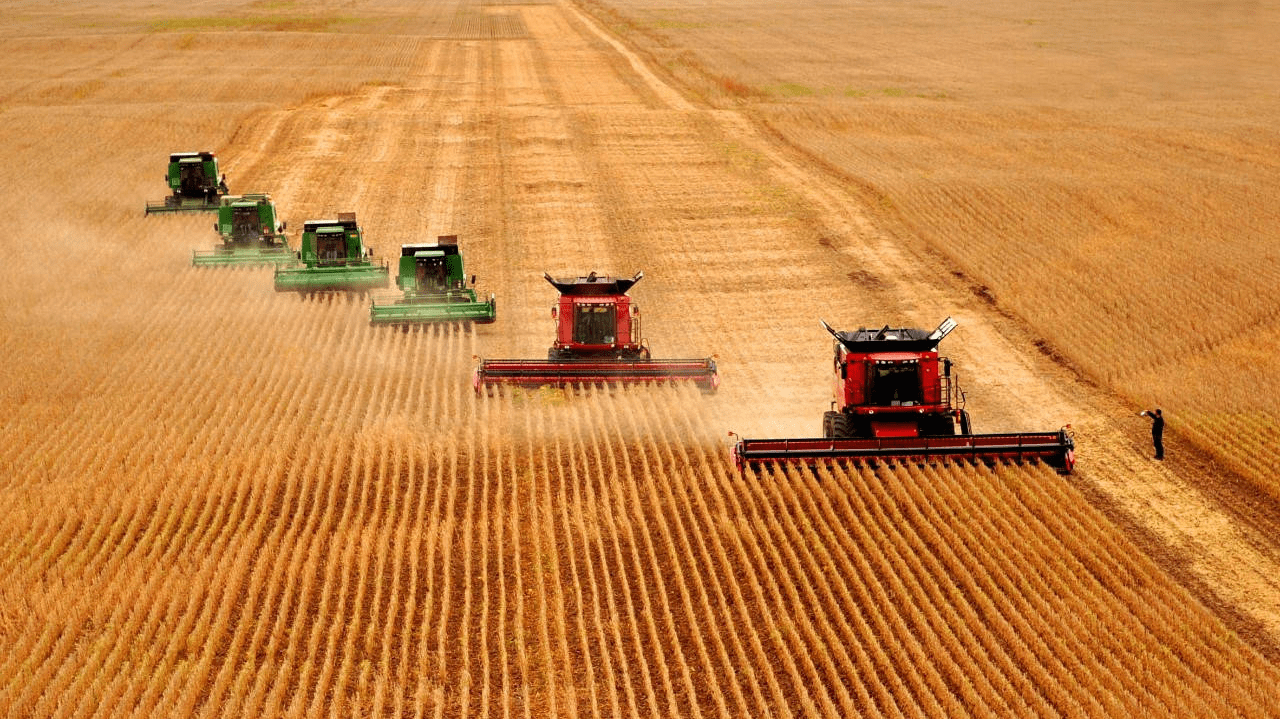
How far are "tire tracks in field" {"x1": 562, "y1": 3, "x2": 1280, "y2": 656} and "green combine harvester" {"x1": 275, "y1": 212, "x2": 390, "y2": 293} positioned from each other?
901 centimetres

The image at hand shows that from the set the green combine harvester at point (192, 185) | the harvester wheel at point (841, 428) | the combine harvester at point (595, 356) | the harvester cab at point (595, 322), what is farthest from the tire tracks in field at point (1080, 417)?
the green combine harvester at point (192, 185)

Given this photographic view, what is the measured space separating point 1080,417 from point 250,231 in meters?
21.7

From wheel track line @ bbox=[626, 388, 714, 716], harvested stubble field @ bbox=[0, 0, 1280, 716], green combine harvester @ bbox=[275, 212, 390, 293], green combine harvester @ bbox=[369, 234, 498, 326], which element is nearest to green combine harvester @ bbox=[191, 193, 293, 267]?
harvested stubble field @ bbox=[0, 0, 1280, 716]

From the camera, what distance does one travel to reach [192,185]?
4041 centimetres

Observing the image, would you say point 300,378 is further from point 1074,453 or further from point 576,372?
point 1074,453

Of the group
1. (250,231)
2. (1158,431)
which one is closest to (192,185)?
(250,231)

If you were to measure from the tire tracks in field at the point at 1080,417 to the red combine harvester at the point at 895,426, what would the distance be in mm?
1201

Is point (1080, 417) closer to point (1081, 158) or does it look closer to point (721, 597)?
point (721, 597)

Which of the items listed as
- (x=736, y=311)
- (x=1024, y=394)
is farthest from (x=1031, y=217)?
(x=1024, y=394)

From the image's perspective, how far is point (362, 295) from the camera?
31094 millimetres

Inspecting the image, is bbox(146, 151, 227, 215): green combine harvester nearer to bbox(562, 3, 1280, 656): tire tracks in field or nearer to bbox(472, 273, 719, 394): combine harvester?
bbox(562, 3, 1280, 656): tire tracks in field

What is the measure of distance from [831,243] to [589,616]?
2240 cm

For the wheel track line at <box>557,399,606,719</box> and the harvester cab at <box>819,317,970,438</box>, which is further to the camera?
the harvester cab at <box>819,317,970,438</box>

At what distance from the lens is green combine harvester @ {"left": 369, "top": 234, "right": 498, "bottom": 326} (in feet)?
93.9
